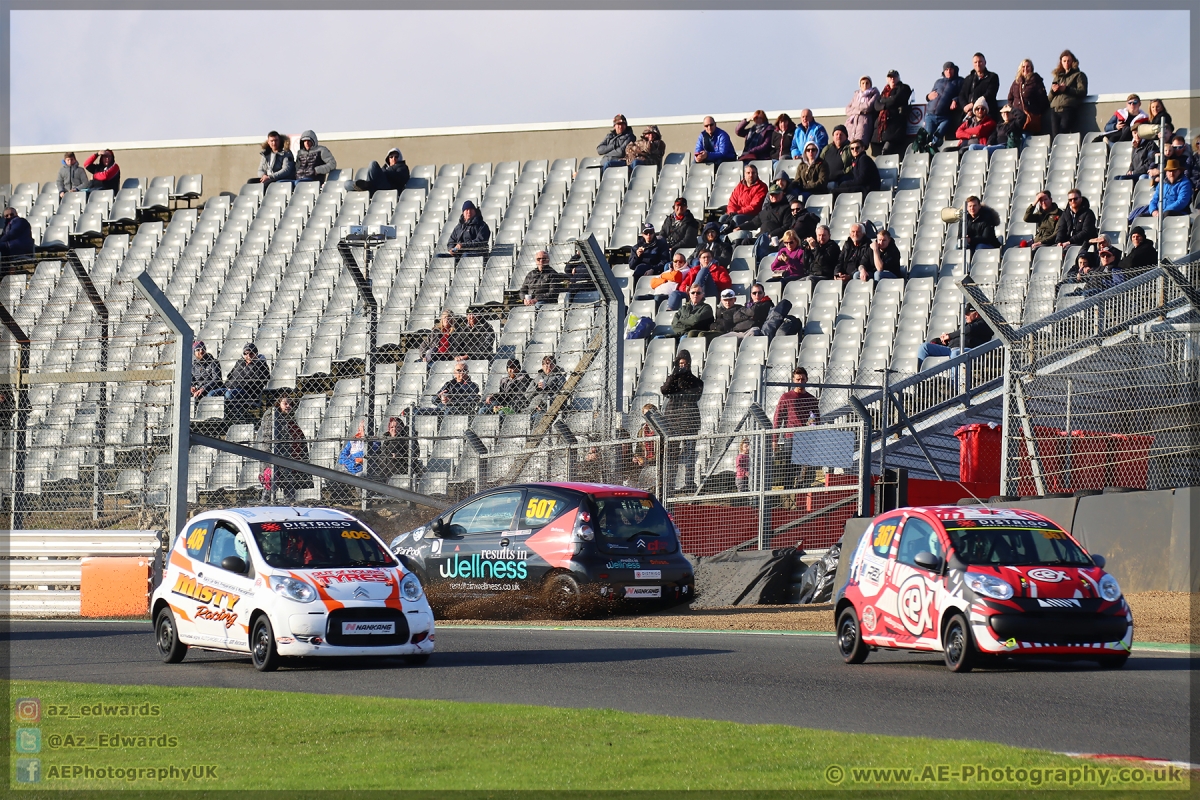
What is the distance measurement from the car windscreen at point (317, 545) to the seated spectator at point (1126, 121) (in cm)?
1689

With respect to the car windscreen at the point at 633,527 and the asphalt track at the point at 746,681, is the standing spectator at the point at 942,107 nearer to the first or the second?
the car windscreen at the point at 633,527

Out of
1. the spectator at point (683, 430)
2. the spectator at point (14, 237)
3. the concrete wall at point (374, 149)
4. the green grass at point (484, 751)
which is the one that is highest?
the concrete wall at point (374, 149)

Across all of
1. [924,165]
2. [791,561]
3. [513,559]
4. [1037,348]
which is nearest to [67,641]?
[513,559]

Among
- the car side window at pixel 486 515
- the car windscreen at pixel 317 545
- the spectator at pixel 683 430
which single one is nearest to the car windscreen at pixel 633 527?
the car side window at pixel 486 515

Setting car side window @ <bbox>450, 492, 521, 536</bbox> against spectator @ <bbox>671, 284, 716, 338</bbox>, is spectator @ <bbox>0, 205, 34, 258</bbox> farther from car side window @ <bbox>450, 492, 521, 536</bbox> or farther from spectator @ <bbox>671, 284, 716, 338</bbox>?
car side window @ <bbox>450, 492, 521, 536</bbox>

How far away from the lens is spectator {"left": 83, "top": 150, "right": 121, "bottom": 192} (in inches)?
1513

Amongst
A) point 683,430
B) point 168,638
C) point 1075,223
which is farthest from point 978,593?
point 1075,223

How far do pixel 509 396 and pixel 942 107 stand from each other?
11.3 m

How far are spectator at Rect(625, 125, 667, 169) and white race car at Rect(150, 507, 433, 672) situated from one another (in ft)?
61.8

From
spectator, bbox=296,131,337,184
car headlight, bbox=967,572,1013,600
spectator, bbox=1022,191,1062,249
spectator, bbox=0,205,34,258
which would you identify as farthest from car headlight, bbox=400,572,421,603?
spectator, bbox=296,131,337,184

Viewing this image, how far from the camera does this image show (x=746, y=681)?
38.7 ft

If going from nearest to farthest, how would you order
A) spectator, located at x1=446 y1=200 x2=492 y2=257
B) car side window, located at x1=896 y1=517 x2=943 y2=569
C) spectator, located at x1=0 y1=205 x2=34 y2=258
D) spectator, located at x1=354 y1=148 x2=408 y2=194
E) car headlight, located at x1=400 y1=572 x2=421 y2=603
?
car side window, located at x1=896 y1=517 x2=943 y2=569
car headlight, located at x1=400 y1=572 x2=421 y2=603
spectator, located at x1=446 y1=200 x2=492 y2=257
spectator, located at x1=0 y1=205 x2=34 y2=258
spectator, located at x1=354 y1=148 x2=408 y2=194

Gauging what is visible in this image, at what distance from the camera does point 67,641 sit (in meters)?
16.2

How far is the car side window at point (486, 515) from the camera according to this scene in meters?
18.1
